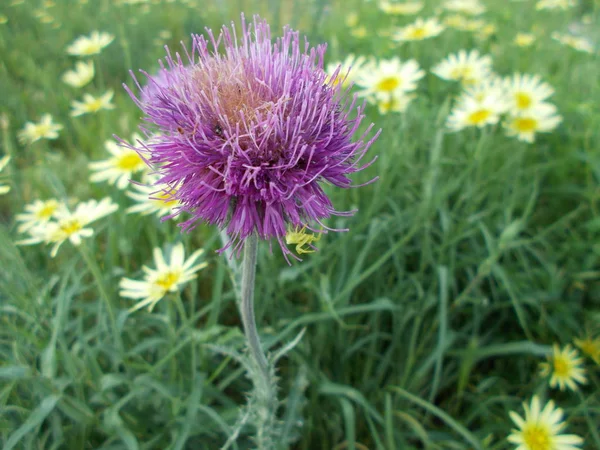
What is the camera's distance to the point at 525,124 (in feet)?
6.82

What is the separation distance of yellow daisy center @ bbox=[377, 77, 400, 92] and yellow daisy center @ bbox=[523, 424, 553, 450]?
1.52m

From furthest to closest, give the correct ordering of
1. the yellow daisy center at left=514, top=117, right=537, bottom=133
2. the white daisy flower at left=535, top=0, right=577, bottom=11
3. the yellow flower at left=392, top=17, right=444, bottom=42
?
the white daisy flower at left=535, top=0, right=577, bottom=11 < the yellow flower at left=392, top=17, right=444, bottom=42 < the yellow daisy center at left=514, top=117, right=537, bottom=133

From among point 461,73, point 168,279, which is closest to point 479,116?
point 461,73

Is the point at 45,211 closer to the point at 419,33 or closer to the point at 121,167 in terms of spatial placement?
the point at 121,167

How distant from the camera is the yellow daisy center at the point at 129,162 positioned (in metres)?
1.82

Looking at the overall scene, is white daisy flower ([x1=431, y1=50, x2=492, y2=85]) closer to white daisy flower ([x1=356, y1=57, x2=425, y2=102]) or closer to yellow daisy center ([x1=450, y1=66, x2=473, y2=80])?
yellow daisy center ([x1=450, y1=66, x2=473, y2=80])

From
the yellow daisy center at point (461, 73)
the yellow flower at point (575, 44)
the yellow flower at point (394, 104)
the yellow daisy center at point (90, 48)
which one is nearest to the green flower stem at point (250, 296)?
the yellow flower at point (394, 104)

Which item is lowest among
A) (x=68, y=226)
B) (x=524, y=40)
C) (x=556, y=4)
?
(x=68, y=226)

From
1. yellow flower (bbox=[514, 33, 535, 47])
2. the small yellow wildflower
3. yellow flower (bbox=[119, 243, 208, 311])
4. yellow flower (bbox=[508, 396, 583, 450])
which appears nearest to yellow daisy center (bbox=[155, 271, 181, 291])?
yellow flower (bbox=[119, 243, 208, 311])

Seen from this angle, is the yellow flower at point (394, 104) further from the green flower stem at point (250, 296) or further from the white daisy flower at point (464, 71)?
the green flower stem at point (250, 296)

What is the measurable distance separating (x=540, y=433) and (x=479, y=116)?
4.38 feet

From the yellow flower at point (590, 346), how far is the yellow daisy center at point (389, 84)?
136 centimetres

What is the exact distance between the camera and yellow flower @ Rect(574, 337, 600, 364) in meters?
1.63

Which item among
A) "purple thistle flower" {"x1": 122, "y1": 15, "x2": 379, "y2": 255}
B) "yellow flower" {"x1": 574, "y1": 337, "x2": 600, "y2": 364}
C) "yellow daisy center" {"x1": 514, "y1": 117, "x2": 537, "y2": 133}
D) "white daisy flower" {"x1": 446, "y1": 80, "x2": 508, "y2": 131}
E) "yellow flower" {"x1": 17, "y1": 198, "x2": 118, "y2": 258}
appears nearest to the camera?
"purple thistle flower" {"x1": 122, "y1": 15, "x2": 379, "y2": 255}
